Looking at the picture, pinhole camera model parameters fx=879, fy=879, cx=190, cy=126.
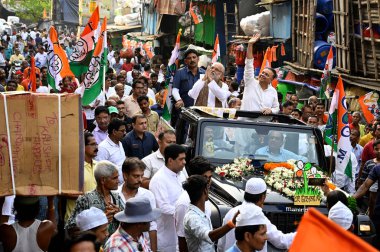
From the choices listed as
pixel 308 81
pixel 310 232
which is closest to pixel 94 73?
pixel 310 232

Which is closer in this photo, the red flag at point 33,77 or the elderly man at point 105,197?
the elderly man at point 105,197

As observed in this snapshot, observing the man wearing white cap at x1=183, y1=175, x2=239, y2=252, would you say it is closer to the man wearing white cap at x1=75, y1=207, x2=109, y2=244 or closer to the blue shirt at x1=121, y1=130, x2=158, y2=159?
the man wearing white cap at x1=75, y1=207, x2=109, y2=244

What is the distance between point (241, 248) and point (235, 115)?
550 centimetres

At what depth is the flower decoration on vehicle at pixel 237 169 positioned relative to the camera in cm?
990

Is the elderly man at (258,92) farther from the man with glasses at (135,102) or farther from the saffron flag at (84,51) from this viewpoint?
the saffron flag at (84,51)

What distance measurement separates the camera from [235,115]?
11383mm

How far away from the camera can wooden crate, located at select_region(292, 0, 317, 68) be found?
24.3 meters

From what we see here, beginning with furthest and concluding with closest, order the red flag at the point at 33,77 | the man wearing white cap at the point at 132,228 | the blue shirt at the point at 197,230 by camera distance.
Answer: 1. the red flag at the point at 33,77
2. the blue shirt at the point at 197,230
3. the man wearing white cap at the point at 132,228

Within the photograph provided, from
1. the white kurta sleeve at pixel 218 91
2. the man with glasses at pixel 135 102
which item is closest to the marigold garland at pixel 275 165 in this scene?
the white kurta sleeve at pixel 218 91

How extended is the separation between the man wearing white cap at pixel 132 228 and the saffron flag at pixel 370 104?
1245 cm

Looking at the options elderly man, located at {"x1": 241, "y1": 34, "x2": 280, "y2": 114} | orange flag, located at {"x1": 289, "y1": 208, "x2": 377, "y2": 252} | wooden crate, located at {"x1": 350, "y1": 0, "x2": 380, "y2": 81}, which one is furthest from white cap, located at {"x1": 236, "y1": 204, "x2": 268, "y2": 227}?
wooden crate, located at {"x1": 350, "y1": 0, "x2": 380, "y2": 81}

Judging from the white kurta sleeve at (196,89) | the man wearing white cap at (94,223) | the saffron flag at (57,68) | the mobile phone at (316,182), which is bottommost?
the mobile phone at (316,182)

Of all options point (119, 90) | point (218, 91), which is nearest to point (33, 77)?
point (218, 91)

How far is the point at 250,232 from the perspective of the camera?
6.00m
